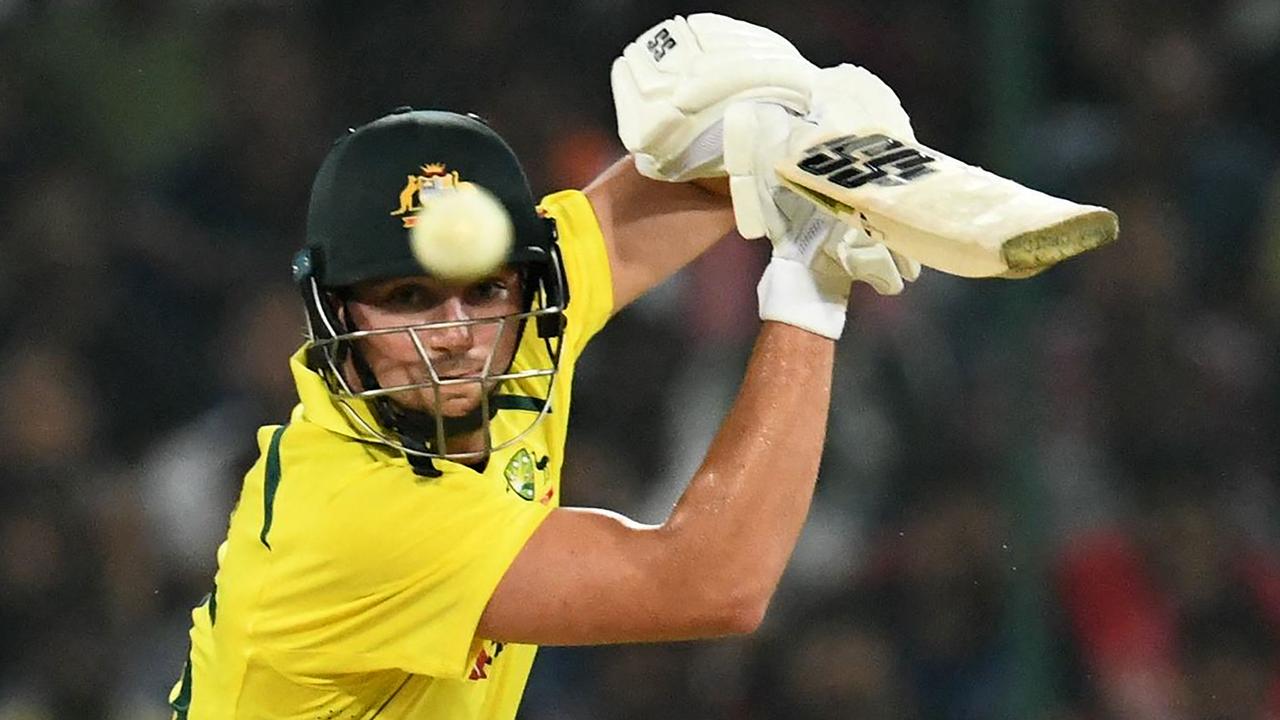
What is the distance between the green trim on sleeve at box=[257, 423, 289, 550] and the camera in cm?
275

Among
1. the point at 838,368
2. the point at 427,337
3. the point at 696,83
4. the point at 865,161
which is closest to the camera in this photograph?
the point at 865,161

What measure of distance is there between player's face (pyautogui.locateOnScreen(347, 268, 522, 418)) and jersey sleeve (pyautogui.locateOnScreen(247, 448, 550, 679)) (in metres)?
0.12

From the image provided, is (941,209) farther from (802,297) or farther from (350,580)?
(350,580)

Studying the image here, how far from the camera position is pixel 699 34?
294cm

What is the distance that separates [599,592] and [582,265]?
2.66 feet

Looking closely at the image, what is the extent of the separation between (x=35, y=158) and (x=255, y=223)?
548mm

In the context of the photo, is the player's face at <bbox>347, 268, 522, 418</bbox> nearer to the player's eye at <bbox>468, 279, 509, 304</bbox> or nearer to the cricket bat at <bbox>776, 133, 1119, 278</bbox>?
the player's eye at <bbox>468, 279, 509, 304</bbox>

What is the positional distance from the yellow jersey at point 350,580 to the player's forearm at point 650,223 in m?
0.46

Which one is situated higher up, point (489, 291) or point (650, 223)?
point (489, 291)

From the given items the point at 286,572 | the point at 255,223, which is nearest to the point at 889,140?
the point at 286,572

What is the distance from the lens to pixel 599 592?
2588 millimetres

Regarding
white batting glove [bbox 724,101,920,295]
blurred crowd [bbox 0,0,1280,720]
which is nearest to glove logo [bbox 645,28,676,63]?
white batting glove [bbox 724,101,920,295]

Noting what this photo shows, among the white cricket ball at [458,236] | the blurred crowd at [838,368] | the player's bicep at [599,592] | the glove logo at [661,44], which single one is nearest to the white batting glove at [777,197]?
the glove logo at [661,44]

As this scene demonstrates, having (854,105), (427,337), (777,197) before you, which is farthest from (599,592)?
(854,105)
